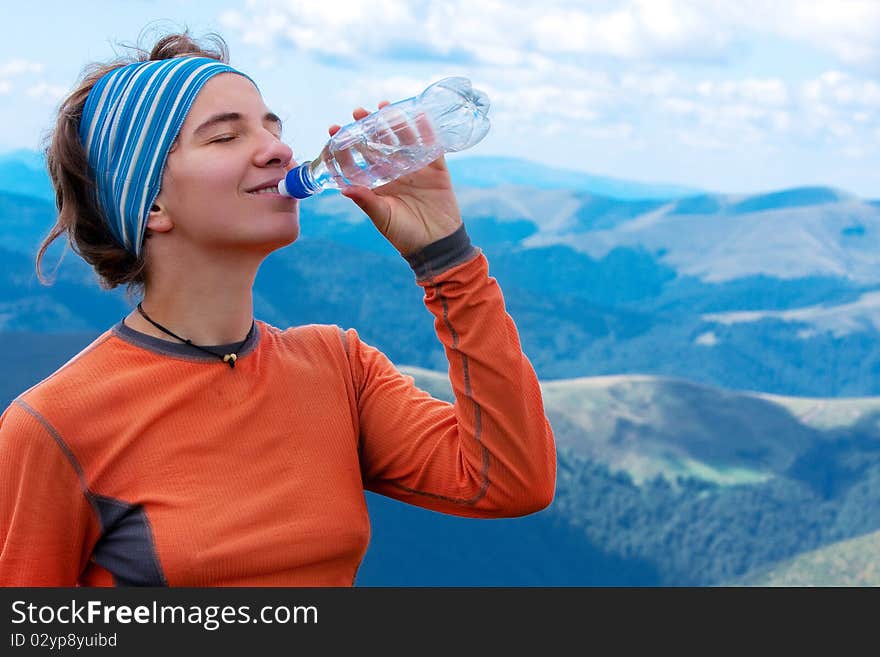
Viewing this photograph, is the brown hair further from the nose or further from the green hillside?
the green hillside

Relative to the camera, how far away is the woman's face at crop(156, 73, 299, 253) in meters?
1.68

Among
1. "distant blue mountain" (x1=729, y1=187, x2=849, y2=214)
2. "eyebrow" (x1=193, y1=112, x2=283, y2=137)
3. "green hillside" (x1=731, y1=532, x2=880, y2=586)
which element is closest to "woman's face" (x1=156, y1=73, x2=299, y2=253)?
"eyebrow" (x1=193, y1=112, x2=283, y2=137)

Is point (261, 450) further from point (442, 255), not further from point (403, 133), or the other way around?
point (403, 133)

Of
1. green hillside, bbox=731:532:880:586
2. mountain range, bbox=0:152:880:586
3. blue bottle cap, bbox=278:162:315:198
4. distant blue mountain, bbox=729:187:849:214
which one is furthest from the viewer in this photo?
distant blue mountain, bbox=729:187:849:214

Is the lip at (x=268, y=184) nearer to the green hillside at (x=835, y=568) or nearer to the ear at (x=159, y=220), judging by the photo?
the ear at (x=159, y=220)

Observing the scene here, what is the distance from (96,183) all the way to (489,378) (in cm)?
72

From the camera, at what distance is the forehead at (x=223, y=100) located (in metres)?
1.71

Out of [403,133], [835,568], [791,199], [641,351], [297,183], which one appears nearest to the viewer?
[297,183]

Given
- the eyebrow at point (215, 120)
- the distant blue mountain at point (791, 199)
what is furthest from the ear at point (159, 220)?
the distant blue mountain at point (791, 199)

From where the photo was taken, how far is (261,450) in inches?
66.1

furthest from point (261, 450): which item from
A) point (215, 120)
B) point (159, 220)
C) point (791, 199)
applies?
point (791, 199)

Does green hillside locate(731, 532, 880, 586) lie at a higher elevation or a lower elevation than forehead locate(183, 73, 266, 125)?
lower

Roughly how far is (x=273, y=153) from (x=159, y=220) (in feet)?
0.70
